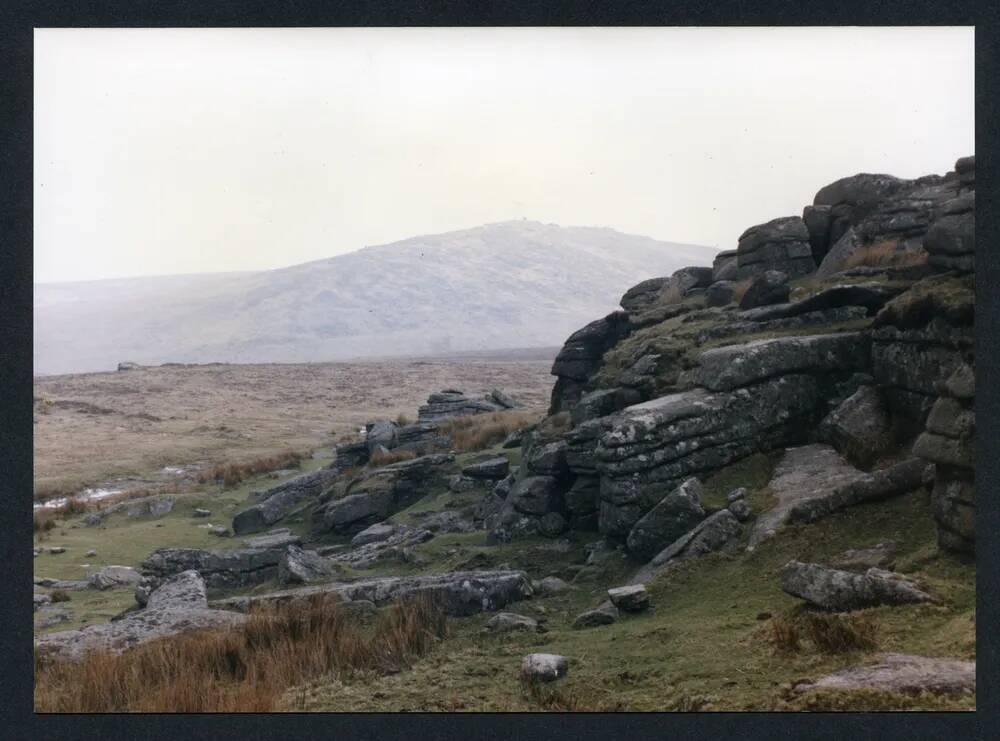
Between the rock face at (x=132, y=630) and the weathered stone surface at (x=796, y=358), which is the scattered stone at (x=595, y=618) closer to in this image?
the rock face at (x=132, y=630)

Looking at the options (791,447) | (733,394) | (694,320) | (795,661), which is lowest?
(795,661)

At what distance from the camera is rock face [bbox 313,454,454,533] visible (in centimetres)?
1788

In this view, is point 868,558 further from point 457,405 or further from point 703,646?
point 457,405

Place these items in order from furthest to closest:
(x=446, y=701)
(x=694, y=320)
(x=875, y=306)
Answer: (x=694, y=320) → (x=875, y=306) → (x=446, y=701)

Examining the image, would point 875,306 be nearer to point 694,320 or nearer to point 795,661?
point 694,320

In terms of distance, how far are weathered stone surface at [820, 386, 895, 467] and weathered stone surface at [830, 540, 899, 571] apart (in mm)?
1963

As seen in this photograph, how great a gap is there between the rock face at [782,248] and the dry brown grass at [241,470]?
18.2 metres

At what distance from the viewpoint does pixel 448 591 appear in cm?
957

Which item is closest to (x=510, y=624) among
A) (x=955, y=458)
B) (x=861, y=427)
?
(x=955, y=458)

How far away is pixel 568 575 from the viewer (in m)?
11.2

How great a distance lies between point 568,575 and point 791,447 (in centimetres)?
374
